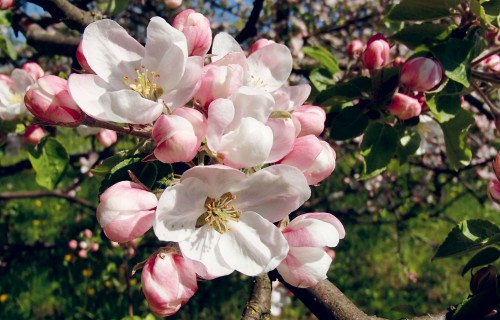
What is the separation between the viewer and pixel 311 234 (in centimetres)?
77

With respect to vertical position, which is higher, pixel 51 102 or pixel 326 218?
pixel 51 102

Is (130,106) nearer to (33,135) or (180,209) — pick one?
(180,209)

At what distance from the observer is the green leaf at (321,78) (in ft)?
5.08

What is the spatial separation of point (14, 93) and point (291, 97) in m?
0.94

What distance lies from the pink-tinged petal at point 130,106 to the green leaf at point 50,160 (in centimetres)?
73

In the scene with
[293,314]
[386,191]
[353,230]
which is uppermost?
[386,191]

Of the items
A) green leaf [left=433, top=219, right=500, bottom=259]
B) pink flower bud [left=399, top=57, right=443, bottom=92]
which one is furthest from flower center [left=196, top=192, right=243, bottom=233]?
pink flower bud [left=399, top=57, right=443, bottom=92]

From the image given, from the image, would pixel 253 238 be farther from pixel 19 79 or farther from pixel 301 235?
pixel 19 79

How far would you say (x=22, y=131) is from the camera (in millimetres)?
1433

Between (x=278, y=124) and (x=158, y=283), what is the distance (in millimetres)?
311

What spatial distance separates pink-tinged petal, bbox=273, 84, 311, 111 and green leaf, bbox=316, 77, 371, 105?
48 cm

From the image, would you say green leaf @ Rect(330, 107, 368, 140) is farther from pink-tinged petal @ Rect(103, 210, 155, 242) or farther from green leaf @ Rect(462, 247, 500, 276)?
pink-tinged petal @ Rect(103, 210, 155, 242)

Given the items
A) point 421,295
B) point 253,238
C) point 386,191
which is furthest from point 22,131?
point 421,295

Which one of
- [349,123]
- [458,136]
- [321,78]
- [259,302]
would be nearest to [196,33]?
[259,302]
